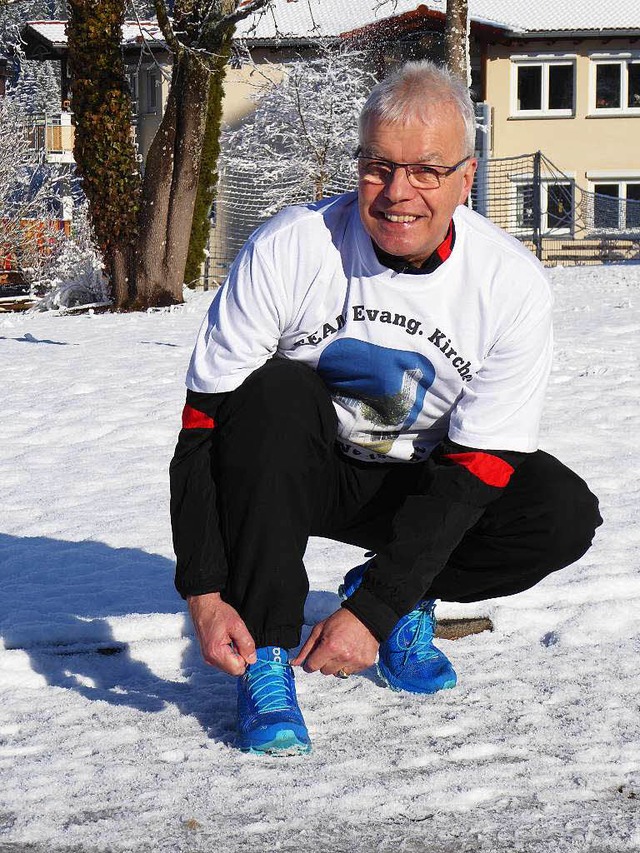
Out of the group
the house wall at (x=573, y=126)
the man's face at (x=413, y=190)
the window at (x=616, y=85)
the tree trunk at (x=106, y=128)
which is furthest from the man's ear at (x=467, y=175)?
the window at (x=616, y=85)

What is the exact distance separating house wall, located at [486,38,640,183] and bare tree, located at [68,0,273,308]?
52.3ft

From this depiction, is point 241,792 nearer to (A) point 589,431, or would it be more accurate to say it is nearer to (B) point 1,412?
(A) point 589,431

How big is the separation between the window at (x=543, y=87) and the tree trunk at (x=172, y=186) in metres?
16.9

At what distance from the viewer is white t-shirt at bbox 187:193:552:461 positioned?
101 inches

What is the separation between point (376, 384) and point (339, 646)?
0.62 metres

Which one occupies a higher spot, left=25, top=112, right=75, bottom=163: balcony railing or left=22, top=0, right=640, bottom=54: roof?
left=22, top=0, right=640, bottom=54: roof

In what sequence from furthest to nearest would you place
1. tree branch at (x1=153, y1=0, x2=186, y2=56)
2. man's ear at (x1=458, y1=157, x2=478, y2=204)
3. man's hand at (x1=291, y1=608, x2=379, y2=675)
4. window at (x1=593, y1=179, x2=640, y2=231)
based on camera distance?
window at (x1=593, y1=179, x2=640, y2=231) → tree branch at (x1=153, y1=0, x2=186, y2=56) → man's ear at (x1=458, y1=157, x2=478, y2=204) → man's hand at (x1=291, y1=608, x2=379, y2=675)

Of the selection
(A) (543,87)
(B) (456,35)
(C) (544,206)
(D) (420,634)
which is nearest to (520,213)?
(C) (544,206)

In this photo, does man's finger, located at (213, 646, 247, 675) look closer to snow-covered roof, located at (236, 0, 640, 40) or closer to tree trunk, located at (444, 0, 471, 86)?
tree trunk, located at (444, 0, 471, 86)

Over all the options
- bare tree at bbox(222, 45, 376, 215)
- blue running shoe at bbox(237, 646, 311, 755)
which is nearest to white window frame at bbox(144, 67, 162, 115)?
bare tree at bbox(222, 45, 376, 215)

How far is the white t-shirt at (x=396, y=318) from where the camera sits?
8.41 ft

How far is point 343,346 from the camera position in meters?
2.65

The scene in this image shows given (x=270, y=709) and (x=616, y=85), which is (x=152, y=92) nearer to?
(x=616, y=85)

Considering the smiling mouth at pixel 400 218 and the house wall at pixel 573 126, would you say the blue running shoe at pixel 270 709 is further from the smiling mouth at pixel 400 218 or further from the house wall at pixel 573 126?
the house wall at pixel 573 126
